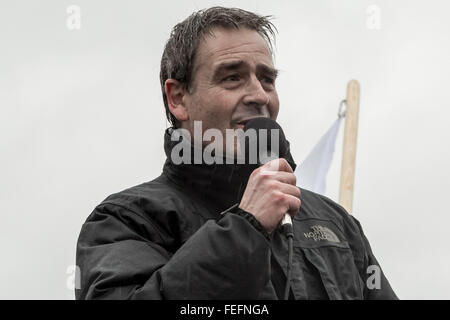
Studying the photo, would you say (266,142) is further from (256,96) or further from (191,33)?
(191,33)

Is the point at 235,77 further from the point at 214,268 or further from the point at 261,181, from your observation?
the point at 214,268

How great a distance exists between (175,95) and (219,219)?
0.89 m

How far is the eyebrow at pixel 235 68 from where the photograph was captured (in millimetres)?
3861

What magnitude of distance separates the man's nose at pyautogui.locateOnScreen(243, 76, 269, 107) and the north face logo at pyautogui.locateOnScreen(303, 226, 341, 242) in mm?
598

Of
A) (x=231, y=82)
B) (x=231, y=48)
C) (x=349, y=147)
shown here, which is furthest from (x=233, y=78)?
(x=349, y=147)

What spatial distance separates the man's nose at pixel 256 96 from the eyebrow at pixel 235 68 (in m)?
0.15

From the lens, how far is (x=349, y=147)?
965cm

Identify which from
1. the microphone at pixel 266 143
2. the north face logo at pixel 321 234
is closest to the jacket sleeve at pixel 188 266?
the microphone at pixel 266 143

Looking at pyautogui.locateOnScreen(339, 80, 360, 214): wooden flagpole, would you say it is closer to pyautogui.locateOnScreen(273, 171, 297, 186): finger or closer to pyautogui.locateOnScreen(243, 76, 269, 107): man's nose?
pyautogui.locateOnScreen(243, 76, 269, 107): man's nose

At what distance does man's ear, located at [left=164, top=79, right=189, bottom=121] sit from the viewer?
161 inches

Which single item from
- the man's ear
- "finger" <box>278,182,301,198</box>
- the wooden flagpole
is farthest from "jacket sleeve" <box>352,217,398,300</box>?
the wooden flagpole
